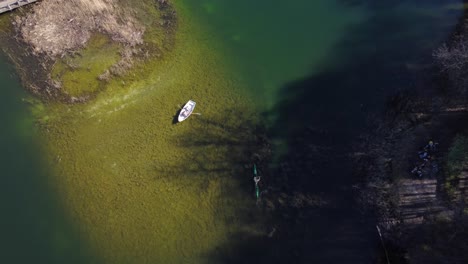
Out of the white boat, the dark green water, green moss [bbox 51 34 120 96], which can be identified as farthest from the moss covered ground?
the dark green water

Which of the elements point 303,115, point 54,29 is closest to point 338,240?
point 303,115

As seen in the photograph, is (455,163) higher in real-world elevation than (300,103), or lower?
lower

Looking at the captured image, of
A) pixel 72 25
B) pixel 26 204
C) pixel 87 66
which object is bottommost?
pixel 26 204

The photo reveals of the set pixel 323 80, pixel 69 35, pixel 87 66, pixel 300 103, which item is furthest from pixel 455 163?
pixel 69 35

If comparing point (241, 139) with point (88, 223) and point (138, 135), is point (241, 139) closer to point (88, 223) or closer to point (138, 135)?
point (138, 135)

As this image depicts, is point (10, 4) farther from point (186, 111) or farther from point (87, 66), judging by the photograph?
point (186, 111)

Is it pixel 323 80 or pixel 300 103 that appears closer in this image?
pixel 300 103
